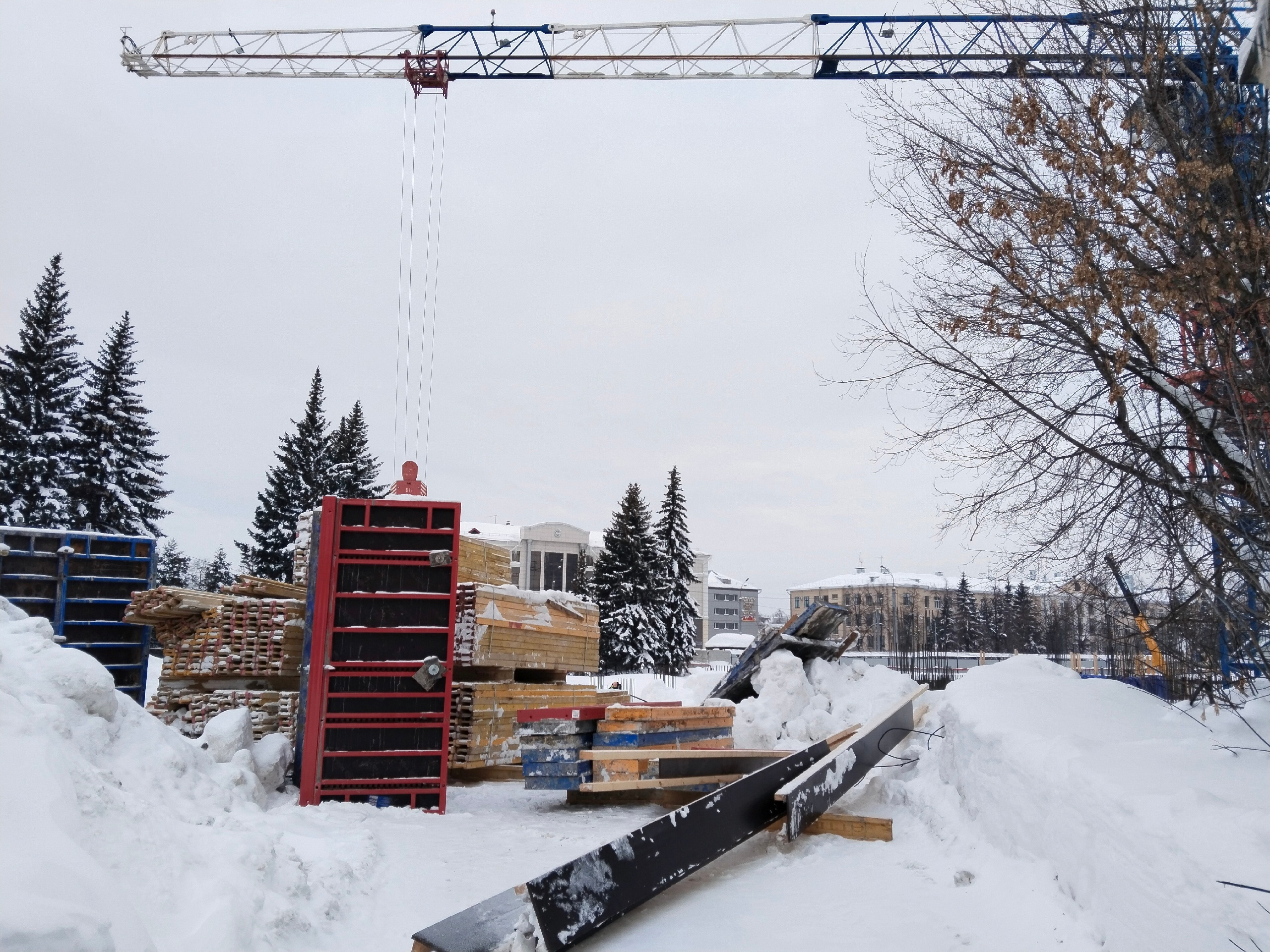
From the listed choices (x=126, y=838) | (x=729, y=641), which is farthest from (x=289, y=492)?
(x=729, y=641)

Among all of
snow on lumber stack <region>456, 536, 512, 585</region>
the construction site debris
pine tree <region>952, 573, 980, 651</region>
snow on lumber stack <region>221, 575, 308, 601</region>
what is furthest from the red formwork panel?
pine tree <region>952, 573, 980, 651</region>

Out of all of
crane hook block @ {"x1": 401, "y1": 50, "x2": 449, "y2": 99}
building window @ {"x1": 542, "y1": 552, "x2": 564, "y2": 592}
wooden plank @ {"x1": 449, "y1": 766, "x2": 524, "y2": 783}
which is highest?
crane hook block @ {"x1": 401, "y1": 50, "x2": 449, "y2": 99}

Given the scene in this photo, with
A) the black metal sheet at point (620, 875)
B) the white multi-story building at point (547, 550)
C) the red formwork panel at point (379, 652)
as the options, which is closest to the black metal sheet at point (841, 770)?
the black metal sheet at point (620, 875)

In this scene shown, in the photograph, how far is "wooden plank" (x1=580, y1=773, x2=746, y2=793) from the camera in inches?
359

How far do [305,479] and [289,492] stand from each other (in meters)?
0.87

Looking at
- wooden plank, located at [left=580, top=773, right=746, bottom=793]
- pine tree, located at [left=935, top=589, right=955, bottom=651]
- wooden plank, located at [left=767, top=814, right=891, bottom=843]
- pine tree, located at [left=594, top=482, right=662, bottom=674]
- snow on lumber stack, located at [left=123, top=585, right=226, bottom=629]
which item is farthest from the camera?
pine tree, located at [left=935, top=589, right=955, bottom=651]

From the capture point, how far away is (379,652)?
9047 mm

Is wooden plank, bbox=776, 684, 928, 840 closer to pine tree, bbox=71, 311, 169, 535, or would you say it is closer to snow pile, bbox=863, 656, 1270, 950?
snow pile, bbox=863, 656, 1270, 950

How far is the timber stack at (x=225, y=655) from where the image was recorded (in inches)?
399

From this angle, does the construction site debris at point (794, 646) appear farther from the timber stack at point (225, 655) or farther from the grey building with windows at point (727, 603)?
the grey building with windows at point (727, 603)

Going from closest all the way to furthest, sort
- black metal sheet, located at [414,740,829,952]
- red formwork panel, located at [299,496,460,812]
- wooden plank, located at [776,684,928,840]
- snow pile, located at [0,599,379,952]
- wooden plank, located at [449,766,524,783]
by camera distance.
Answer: snow pile, located at [0,599,379,952] → black metal sheet, located at [414,740,829,952] → wooden plank, located at [776,684,928,840] → red formwork panel, located at [299,496,460,812] → wooden plank, located at [449,766,524,783]

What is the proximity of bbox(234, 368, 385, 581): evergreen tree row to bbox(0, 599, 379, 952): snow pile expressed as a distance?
30027mm

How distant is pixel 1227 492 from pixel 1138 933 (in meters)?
2.86

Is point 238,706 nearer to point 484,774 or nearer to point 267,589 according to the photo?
point 267,589
